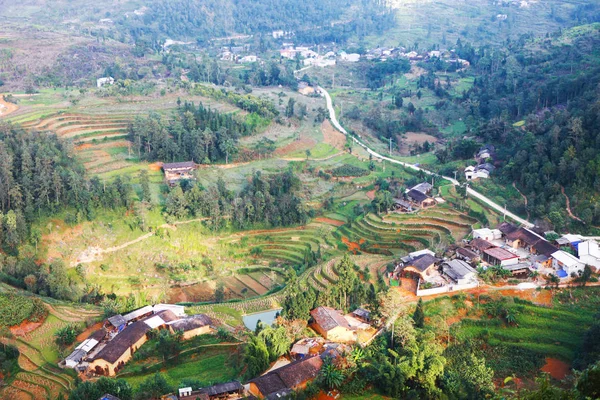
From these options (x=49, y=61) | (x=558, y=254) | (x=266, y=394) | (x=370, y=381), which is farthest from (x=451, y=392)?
(x=49, y=61)

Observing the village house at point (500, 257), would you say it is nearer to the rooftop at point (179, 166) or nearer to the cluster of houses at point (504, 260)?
the cluster of houses at point (504, 260)

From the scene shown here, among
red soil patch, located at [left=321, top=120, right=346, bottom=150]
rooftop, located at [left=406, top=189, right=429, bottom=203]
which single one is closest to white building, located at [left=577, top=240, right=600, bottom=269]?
rooftop, located at [left=406, top=189, right=429, bottom=203]

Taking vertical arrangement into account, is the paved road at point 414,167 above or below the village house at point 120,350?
below

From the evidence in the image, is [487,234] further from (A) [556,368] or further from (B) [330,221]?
(B) [330,221]

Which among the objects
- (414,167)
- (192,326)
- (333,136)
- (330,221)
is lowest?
(330,221)

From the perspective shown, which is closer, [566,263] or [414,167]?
[566,263]

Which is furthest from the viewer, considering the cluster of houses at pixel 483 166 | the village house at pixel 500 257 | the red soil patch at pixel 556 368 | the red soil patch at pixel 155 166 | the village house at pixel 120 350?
the red soil patch at pixel 155 166

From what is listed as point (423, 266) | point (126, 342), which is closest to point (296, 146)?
point (423, 266)

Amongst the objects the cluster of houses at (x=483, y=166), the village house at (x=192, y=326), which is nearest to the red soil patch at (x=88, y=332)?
the village house at (x=192, y=326)
